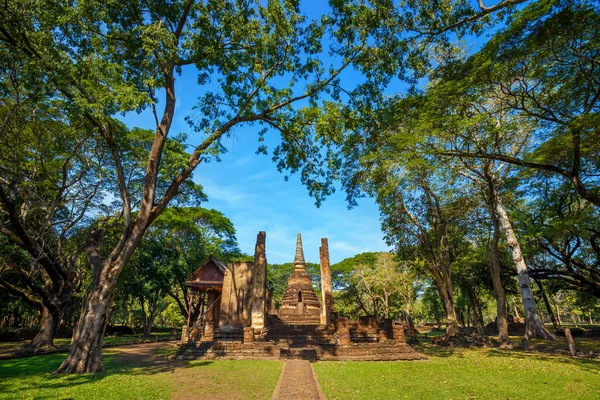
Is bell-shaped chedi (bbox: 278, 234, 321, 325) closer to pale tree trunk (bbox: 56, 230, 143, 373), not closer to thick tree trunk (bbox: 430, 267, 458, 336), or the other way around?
thick tree trunk (bbox: 430, 267, 458, 336)

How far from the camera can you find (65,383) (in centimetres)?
716

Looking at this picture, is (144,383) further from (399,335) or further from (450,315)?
(450,315)

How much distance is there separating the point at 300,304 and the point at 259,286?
7.44m

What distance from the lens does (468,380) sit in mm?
7762

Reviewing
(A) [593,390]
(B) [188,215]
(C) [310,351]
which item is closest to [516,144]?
(A) [593,390]

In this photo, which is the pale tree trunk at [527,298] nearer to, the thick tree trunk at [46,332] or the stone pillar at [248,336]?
the stone pillar at [248,336]

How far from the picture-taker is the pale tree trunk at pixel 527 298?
17.2 metres

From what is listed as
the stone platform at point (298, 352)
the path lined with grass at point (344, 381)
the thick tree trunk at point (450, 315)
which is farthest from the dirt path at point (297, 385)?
the thick tree trunk at point (450, 315)

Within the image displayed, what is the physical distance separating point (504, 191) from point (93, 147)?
75.7ft

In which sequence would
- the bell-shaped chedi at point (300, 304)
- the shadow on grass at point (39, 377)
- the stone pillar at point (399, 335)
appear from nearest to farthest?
the shadow on grass at point (39, 377) < the stone pillar at point (399, 335) < the bell-shaped chedi at point (300, 304)

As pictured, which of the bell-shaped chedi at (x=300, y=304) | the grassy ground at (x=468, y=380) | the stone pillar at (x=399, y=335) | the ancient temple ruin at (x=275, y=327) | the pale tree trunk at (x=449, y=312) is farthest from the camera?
the bell-shaped chedi at (x=300, y=304)

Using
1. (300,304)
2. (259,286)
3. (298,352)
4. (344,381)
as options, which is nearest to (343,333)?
(298,352)

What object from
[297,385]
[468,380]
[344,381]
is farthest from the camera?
[344,381]

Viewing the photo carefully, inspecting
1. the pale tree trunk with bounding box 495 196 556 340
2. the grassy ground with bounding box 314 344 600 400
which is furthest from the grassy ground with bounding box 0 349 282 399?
the pale tree trunk with bounding box 495 196 556 340
